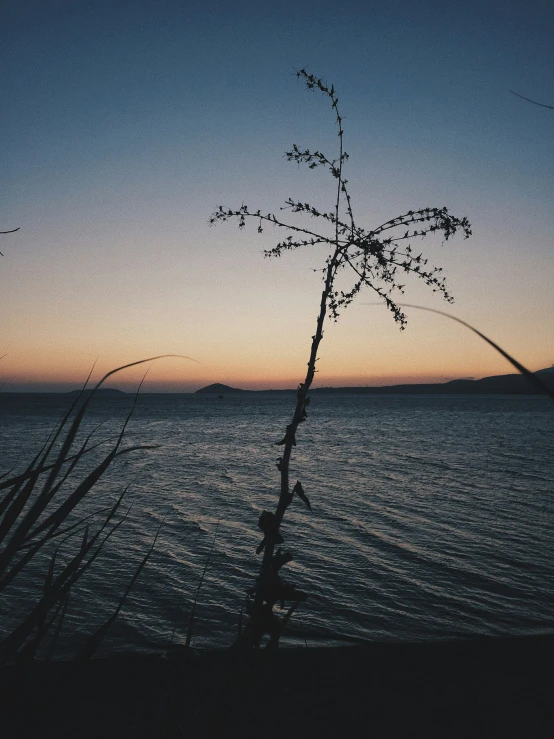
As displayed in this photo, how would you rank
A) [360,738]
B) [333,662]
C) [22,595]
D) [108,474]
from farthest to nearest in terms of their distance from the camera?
[108,474], [22,595], [333,662], [360,738]

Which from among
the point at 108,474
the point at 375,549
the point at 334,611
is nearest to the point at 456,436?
the point at 108,474

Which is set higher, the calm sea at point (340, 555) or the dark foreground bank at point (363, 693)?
the dark foreground bank at point (363, 693)

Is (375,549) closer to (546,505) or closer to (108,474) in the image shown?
(546,505)

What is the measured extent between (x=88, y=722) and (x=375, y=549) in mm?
8105

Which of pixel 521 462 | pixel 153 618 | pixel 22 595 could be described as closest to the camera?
pixel 153 618

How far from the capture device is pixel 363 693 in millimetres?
5848

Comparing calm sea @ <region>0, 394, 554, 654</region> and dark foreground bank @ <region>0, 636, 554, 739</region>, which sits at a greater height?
dark foreground bank @ <region>0, 636, 554, 739</region>

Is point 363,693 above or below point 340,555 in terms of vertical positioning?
above

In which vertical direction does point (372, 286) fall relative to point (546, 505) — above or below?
above

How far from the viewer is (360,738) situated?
5.15 meters

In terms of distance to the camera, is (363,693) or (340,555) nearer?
(363,693)

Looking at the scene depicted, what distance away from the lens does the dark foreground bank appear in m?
5.20

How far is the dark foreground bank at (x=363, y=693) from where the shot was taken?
520 cm

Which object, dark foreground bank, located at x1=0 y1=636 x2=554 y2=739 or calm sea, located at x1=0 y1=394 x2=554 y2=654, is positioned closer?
dark foreground bank, located at x1=0 y1=636 x2=554 y2=739
